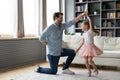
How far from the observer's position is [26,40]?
576cm

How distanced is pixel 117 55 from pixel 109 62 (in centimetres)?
23

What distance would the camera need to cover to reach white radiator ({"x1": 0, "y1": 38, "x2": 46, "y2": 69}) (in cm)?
494

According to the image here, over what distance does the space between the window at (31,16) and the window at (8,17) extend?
0.55m

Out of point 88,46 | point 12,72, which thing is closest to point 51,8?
point 12,72

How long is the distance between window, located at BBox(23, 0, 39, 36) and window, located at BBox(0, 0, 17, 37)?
1.79 feet

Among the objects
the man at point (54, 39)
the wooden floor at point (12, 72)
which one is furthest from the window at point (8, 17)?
the man at point (54, 39)

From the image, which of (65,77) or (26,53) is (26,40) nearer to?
(26,53)

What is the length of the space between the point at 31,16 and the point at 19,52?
1.27 meters

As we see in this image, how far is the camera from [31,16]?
619cm

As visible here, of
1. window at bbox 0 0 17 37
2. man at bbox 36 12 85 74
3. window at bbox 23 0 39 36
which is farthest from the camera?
window at bbox 23 0 39 36

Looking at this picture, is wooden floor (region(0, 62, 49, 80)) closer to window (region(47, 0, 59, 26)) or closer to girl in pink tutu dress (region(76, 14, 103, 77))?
girl in pink tutu dress (region(76, 14, 103, 77))

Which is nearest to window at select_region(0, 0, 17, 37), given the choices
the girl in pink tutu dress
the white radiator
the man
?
the white radiator

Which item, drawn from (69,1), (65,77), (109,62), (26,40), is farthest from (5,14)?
(69,1)

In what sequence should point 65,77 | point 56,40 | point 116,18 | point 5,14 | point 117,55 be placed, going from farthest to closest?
point 116,18, point 5,14, point 117,55, point 56,40, point 65,77
